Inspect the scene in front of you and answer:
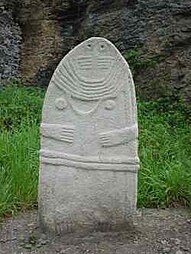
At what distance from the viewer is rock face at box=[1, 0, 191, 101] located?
7.91 m

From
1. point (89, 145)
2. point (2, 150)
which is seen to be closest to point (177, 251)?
point (89, 145)

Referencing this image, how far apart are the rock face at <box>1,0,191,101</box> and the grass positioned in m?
1.24

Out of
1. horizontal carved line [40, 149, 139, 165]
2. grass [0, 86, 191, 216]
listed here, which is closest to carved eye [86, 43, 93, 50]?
horizontal carved line [40, 149, 139, 165]

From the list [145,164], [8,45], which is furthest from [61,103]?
[8,45]

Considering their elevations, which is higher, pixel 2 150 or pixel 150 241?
pixel 2 150

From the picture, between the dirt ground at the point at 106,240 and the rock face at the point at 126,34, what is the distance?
4.20 m

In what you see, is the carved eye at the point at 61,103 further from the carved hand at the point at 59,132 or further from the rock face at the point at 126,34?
the rock face at the point at 126,34

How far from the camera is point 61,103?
3350mm

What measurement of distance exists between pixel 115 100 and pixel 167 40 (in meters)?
4.90

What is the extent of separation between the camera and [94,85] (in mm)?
3367

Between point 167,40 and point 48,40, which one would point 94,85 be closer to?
point 167,40

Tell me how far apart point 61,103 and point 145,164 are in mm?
1552

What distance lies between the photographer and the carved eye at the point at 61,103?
335 centimetres

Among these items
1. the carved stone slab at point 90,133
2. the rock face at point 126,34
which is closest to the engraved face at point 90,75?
the carved stone slab at point 90,133
